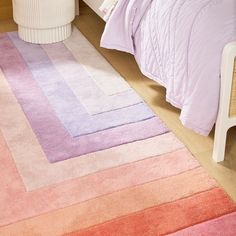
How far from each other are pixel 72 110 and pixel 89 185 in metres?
0.53

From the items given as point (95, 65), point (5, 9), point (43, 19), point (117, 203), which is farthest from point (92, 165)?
point (5, 9)

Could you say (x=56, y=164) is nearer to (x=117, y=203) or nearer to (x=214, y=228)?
(x=117, y=203)

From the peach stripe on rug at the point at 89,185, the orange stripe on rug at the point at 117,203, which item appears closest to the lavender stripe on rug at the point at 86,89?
the peach stripe on rug at the point at 89,185

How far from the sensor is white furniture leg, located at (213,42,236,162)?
175 centimetres

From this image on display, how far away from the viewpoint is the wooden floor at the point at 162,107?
1.91 metres

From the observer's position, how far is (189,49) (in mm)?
1906

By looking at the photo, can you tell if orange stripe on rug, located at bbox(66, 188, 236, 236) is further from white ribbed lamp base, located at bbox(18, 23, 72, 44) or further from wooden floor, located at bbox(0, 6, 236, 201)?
white ribbed lamp base, located at bbox(18, 23, 72, 44)

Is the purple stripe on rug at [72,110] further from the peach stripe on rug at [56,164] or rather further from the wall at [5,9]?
the wall at [5,9]

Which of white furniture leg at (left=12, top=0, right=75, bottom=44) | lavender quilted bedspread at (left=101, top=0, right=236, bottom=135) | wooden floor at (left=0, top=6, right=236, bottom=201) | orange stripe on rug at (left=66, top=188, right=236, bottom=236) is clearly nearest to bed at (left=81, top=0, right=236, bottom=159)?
lavender quilted bedspread at (left=101, top=0, right=236, bottom=135)

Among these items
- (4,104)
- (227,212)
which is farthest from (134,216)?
(4,104)

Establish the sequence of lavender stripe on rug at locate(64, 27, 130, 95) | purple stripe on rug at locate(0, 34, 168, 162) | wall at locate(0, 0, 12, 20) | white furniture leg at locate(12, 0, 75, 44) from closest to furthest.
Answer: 1. purple stripe on rug at locate(0, 34, 168, 162)
2. lavender stripe on rug at locate(64, 27, 130, 95)
3. white furniture leg at locate(12, 0, 75, 44)
4. wall at locate(0, 0, 12, 20)

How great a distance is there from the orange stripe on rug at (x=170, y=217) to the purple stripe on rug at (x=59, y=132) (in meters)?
0.41

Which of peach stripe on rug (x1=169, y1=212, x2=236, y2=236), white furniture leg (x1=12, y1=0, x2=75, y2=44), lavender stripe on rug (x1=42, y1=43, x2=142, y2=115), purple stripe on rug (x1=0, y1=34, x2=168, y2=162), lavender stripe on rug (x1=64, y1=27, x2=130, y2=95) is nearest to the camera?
peach stripe on rug (x1=169, y1=212, x2=236, y2=236)

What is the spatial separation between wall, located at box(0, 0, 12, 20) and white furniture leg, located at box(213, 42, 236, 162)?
178 centimetres
